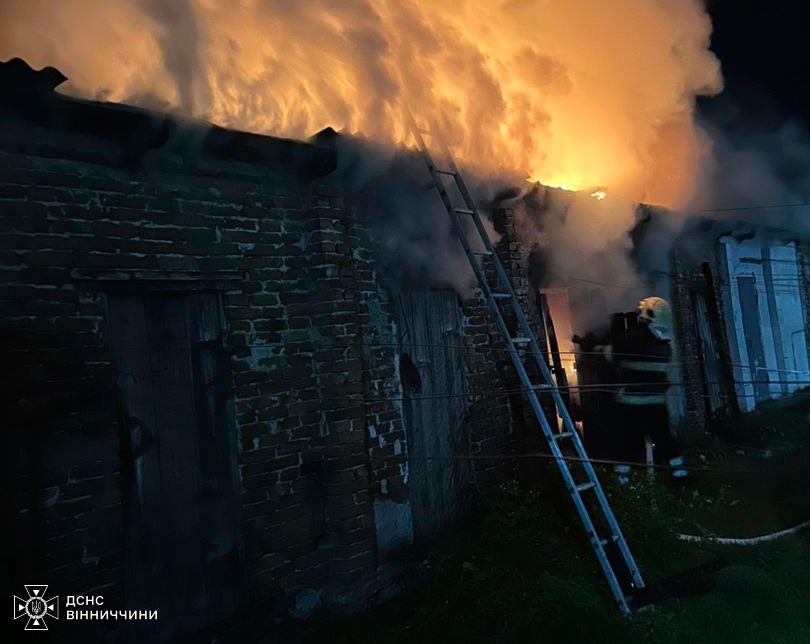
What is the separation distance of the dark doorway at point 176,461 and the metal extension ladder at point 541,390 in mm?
2588

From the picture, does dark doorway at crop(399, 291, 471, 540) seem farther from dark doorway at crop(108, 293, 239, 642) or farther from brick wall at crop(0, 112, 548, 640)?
dark doorway at crop(108, 293, 239, 642)

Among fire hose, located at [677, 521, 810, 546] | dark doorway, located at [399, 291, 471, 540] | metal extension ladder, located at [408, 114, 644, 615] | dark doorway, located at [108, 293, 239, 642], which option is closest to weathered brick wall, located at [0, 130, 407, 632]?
dark doorway, located at [108, 293, 239, 642]

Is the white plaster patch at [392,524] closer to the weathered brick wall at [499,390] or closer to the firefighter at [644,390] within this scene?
the weathered brick wall at [499,390]

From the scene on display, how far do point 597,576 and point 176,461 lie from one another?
3.67 m

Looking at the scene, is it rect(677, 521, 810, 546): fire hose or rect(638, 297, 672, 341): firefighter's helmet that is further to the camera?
rect(638, 297, 672, 341): firefighter's helmet

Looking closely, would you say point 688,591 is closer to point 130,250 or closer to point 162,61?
point 130,250

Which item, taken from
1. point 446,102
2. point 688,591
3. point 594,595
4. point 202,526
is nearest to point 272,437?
point 202,526

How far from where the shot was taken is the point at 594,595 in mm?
4434

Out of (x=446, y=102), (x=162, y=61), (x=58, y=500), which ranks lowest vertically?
(x=58, y=500)

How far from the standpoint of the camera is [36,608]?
3307mm

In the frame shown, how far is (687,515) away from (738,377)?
6.48 meters

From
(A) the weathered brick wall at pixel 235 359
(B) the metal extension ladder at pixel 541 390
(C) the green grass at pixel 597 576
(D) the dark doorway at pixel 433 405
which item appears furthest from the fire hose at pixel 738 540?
(A) the weathered brick wall at pixel 235 359

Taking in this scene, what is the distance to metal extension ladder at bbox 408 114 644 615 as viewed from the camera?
4652mm

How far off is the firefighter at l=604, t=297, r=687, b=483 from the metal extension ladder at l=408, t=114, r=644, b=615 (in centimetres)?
109
